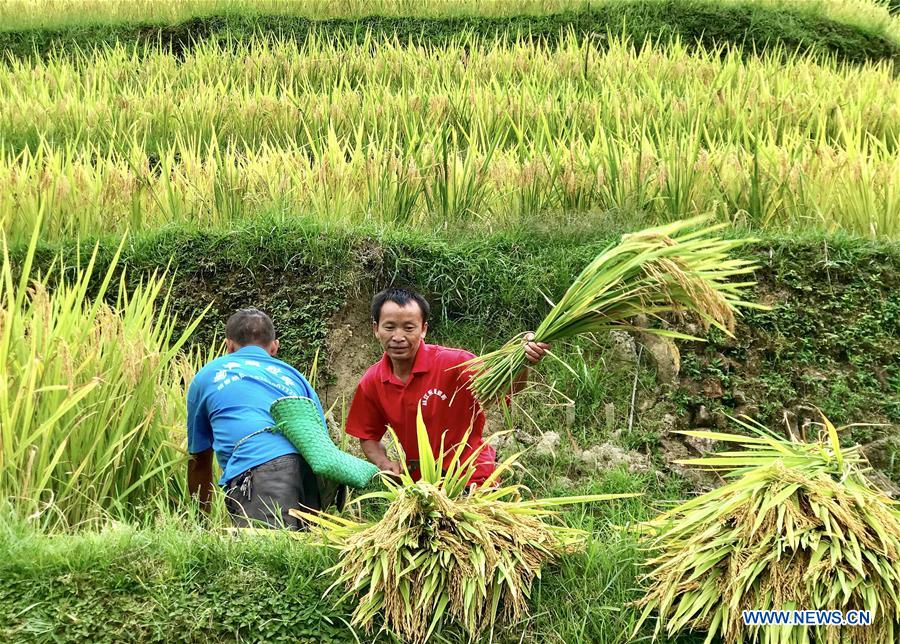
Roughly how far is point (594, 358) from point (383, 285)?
113cm

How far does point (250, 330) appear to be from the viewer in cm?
364

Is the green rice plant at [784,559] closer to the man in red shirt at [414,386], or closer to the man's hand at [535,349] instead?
the man's hand at [535,349]

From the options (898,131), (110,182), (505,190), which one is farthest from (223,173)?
(898,131)

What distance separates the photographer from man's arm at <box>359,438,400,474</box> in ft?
12.0

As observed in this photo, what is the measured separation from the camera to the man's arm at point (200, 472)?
3488 millimetres

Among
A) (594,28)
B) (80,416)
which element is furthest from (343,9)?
(80,416)

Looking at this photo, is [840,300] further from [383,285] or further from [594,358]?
[383,285]

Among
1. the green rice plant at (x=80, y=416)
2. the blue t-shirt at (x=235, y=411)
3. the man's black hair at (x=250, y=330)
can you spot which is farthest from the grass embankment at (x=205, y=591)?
the man's black hair at (x=250, y=330)

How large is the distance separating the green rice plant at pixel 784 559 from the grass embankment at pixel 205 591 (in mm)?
160

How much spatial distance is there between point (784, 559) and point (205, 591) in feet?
5.11

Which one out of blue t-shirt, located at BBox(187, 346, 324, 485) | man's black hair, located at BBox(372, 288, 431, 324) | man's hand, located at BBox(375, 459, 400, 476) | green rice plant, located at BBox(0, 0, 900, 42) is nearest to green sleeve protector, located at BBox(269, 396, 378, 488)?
blue t-shirt, located at BBox(187, 346, 324, 485)

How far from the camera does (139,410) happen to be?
141 inches

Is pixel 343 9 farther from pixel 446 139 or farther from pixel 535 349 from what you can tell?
pixel 535 349

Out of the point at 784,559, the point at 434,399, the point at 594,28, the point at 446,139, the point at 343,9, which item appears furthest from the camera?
the point at 343,9
